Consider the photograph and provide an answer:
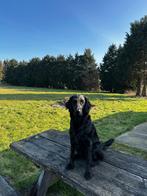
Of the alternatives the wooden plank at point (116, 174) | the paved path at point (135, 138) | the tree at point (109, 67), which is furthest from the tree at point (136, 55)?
the wooden plank at point (116, 174)

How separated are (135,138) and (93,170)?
10.5 feet

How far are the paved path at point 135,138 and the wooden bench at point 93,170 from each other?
6.94 feet

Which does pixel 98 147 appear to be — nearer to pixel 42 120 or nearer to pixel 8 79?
pixel 42 120

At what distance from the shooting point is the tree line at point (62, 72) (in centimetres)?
3138

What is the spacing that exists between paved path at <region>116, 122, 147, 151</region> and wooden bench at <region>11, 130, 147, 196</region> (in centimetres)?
212

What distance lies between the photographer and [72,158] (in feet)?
7.13

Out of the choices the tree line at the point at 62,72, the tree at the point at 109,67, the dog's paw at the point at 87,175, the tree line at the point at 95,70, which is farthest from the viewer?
the tree line at the point at 62,72

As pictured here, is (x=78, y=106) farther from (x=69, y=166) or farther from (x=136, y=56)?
(x=136, y=56)

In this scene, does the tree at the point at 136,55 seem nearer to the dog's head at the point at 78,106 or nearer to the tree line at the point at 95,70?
the tree line at the point at 95,70

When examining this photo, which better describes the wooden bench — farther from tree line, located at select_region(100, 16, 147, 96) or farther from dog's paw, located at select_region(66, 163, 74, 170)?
tree line, located at select_region(100, 16, 147, 96)

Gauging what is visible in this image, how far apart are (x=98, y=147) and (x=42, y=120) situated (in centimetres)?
451

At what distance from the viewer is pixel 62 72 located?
1335 inches

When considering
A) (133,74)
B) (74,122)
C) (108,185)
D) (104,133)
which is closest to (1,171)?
(74,122)

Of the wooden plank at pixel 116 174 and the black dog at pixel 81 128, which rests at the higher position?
the black dog at pixel 81 128
